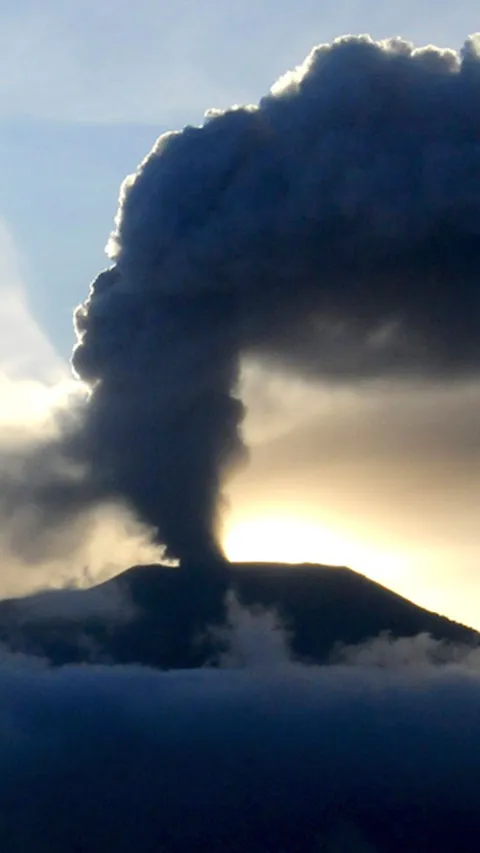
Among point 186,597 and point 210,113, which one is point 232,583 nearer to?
point 186,597

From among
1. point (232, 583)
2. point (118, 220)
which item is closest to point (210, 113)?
point (118, 220)

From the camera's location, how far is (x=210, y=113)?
Answer: 126 meters

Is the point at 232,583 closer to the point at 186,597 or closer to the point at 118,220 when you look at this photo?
the point at 186,597

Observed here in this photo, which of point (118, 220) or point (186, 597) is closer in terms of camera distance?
point (118, 220)

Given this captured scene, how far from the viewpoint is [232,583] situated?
185 m

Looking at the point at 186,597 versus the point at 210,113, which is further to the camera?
the point at 186,597

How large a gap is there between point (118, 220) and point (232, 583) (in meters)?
71.4

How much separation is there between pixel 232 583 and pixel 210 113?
7548 cm

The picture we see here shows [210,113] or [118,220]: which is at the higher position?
[210,113]

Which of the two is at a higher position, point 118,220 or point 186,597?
point 118,220

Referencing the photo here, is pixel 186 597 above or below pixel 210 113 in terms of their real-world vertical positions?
below

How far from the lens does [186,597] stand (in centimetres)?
18850

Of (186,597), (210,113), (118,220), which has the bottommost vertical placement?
(186,597)

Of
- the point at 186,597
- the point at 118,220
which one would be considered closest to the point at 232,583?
the point at 186,597
